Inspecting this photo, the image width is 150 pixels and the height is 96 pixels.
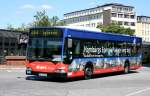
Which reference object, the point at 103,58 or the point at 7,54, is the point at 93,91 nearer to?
the point at 103,58

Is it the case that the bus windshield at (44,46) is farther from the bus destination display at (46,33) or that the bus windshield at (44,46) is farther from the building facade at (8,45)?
the building facade at (8,45)

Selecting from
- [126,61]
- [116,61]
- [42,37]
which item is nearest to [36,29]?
[42,37]

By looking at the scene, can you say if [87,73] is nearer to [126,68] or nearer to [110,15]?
[126,68]

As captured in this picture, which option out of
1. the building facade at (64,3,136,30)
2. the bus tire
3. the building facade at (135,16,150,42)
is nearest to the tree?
the bus tire

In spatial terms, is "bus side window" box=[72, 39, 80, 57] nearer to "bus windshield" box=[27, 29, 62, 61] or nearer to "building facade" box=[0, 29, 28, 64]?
"bus windshield" box=[27, 29, 62, 61]

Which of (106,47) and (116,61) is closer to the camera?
(106,47)

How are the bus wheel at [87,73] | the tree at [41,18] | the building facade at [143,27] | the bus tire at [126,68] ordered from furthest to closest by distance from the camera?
1. the building facade at [143,27]
2. the tree at [41,18]
3. the bus tire at [126,68]
4. the bus wheel at [87,73]

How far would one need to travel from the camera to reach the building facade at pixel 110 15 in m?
155

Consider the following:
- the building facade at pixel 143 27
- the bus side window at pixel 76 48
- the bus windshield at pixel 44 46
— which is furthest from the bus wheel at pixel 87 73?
the building facade at pixel 143 27

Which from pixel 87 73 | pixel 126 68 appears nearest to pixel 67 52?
pixel 87 73

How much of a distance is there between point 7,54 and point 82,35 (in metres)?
20.3

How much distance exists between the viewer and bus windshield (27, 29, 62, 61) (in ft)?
72.2

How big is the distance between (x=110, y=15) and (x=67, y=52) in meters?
134

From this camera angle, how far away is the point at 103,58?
1046 inches
